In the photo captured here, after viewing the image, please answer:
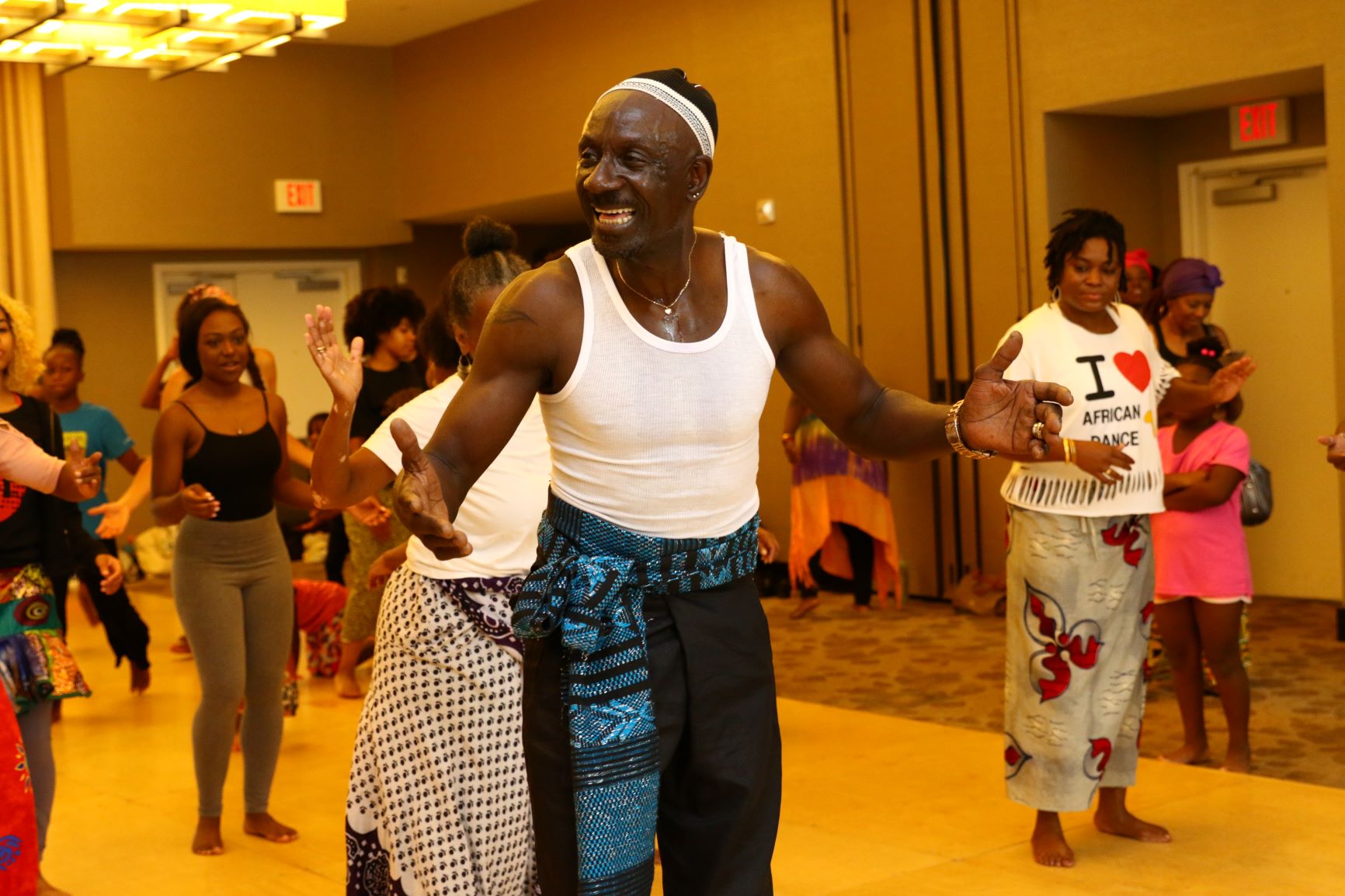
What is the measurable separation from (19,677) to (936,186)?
6469 mm

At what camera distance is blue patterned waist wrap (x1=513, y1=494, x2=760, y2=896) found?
7.54 ft

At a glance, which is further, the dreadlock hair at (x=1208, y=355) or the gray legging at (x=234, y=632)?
the dreadlock hair at (x=1208, y=355)

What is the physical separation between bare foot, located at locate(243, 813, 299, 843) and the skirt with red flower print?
1053 mm

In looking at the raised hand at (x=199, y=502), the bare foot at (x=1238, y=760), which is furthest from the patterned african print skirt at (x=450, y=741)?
the bare foot at (x=1238, y=760)

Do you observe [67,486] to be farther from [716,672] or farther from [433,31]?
[433,31]

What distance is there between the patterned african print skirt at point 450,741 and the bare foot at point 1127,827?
2.05 metres

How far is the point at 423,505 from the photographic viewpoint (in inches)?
82.9

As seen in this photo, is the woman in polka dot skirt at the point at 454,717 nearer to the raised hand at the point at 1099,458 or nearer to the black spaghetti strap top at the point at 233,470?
the raised hand at the point at 1099,458

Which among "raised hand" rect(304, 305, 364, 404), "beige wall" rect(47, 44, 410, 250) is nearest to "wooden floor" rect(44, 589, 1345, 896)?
"raised hand" rect(304, 305, 364, 404)

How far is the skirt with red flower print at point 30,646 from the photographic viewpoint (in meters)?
4.20

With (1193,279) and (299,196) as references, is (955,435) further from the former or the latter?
(299,196)

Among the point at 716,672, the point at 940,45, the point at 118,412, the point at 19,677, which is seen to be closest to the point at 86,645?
the point at 118,412

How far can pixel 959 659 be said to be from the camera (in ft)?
24.8

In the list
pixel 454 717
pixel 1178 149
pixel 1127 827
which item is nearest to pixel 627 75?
pixel 1178 149
